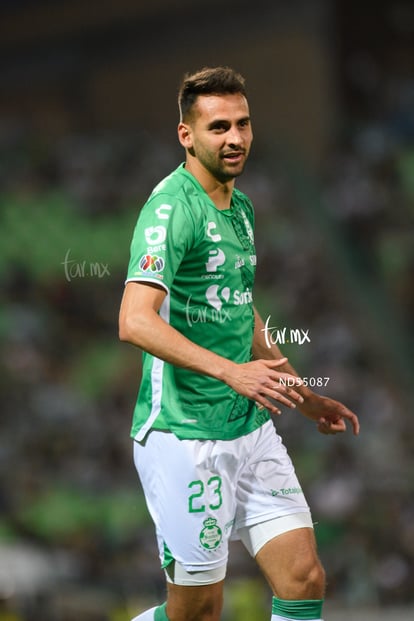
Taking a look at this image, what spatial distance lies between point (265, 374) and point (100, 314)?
7.19 m

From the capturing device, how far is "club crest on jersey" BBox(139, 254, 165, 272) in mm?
3686

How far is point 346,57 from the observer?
13.0m

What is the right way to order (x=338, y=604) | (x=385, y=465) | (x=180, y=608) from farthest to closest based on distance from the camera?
(x=385, y=465)
(x=338, y=604)
(x=180, y=608)

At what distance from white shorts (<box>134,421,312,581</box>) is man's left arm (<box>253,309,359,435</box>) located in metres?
0.21

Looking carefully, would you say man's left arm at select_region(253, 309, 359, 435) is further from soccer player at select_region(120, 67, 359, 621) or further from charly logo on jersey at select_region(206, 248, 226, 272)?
charly logo on jersey at select_region(206, 248, 226, 272)

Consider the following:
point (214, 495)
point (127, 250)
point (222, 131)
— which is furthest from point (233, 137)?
point (127, 250)

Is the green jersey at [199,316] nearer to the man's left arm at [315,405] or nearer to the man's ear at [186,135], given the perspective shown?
the man's ear at [186,135]

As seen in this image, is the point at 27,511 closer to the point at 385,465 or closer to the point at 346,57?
the point at 385,465

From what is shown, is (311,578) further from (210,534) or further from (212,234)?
(212,234)

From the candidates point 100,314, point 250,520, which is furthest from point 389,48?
point 250,520

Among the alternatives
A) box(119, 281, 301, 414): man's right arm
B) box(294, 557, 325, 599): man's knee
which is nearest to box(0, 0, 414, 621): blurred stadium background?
box(294, 557, 325, 599): man's knee

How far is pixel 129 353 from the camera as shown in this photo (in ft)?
39.4

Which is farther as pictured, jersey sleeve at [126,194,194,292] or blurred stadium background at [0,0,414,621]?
blurred stadium background at [0,0,414,621]

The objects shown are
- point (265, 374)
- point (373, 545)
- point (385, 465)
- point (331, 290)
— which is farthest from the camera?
point (331, 290)
